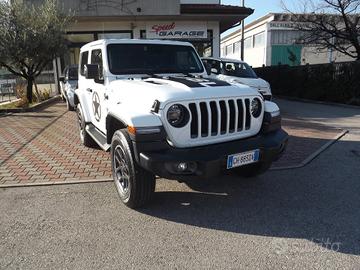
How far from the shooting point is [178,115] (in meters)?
4.09

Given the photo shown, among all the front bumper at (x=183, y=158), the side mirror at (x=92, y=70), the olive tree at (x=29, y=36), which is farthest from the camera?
the olive tree at (x=29, y=36)

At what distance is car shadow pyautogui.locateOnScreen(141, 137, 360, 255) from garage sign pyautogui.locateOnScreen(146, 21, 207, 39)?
14.9m

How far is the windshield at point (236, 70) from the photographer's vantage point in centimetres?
1267

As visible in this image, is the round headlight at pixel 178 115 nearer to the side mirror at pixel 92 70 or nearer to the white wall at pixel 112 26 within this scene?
the side mirror at pixel 92 70

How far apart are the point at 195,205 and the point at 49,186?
2312mm

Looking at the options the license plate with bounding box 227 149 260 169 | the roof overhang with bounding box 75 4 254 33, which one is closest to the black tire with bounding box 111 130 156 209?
the license plate with bounding box 227 149 260 169

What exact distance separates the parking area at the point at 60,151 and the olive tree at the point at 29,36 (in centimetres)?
414

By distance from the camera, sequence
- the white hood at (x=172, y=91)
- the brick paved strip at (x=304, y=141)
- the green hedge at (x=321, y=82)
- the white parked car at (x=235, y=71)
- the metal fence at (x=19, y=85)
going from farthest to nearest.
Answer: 1. the metal fence at (x=19, y=85)
2. the green hedge at (x=321, y=82)
3. the white parked car at (x=235, y=71)
4. the brick paved strip at (x=304, y=141)
5. the white hood at (x=172, y=91)

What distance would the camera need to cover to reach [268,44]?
4859 centimetres

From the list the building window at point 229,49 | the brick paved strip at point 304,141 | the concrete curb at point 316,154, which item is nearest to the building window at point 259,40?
the building window at point 229,49

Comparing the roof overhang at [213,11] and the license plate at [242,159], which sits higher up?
the roof overhang at [213,11]

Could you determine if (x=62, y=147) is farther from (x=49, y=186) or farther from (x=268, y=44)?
(x=268, y=44)

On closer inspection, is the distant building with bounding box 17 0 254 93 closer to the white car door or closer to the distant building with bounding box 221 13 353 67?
the white car door

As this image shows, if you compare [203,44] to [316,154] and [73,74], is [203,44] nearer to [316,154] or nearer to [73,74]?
[73,74]
